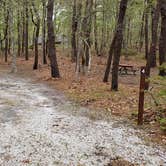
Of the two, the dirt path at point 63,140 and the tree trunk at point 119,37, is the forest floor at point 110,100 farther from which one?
the tree trunk at point 119,37

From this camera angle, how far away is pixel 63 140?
7.92 meters

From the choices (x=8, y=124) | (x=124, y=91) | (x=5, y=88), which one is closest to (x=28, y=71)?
(x=5, y=88)

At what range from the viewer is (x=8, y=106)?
11.7m

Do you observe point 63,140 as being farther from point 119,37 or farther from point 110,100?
point 119,37

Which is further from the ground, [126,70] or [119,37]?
[119,37]

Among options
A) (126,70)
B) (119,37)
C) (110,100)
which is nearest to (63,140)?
(110,100)

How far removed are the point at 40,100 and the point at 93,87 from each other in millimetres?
3851

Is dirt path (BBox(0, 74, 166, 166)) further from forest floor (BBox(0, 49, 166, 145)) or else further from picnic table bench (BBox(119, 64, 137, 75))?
picnic table bench (BBox(119, 64, 137, 75))

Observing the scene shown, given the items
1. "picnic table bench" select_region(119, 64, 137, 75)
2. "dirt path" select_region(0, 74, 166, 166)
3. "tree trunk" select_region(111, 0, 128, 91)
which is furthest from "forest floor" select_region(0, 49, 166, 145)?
"picnic table bench" select_region(119, 64, 137, 75)

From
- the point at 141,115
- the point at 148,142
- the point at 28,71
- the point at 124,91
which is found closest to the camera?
the point at 148,142

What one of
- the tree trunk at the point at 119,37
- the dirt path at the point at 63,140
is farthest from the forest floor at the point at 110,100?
the tree trunk at the point at 119,37

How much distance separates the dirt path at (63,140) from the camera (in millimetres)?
6738

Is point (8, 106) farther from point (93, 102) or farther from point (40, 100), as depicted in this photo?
point (93, 102)

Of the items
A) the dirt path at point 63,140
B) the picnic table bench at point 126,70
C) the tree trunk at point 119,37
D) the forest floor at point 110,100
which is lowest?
the dirt path at point 63,140
